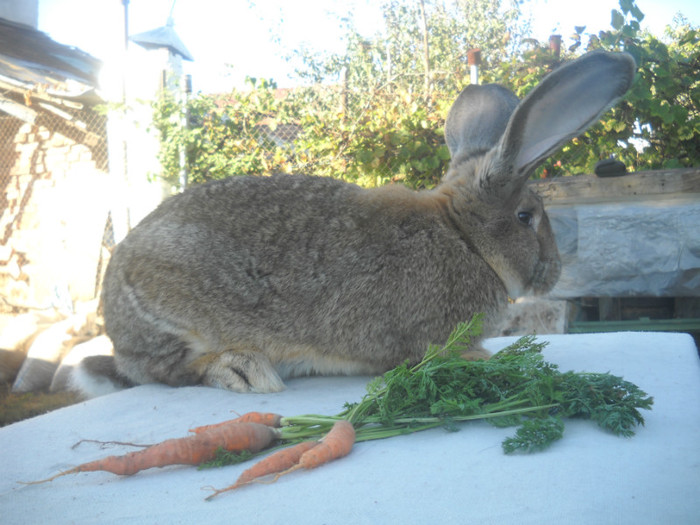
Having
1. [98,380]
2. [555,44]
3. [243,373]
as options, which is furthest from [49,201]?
[243,373]

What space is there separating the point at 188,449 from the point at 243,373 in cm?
83

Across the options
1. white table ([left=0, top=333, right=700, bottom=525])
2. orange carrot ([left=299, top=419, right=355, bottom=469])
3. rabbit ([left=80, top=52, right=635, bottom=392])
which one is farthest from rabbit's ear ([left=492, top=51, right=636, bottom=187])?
orange carrot ([left=299, top=419, right=355, bottom=469])

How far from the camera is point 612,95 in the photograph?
2447 millimetres

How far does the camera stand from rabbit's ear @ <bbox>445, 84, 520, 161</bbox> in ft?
10.7

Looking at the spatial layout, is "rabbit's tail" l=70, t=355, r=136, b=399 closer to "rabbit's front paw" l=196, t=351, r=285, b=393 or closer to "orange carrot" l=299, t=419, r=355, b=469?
"rabbit's front paw" l=196, t=351, r=285, b=393

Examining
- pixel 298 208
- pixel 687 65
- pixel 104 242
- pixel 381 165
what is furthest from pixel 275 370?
pixel 104 242

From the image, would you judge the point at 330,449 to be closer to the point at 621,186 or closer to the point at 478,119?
the point at 478,119

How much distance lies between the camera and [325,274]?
2719 mm

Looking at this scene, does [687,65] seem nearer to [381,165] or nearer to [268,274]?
[381,165]

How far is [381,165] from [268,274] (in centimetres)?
318

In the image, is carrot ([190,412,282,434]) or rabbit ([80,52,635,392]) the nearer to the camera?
carrot ([190,412,282,434])

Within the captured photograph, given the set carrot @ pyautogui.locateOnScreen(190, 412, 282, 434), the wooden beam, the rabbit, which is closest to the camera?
carrot @ pyautogui.locateOnScreen(190, 412, 282, 434)

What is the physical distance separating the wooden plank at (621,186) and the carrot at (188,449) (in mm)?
3292

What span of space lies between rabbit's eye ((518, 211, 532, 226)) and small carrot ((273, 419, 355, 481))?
4.56 feet
